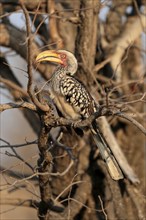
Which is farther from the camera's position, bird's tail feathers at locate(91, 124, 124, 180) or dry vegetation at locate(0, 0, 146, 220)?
dry vegetation at locate(0, 0, 146, 220)

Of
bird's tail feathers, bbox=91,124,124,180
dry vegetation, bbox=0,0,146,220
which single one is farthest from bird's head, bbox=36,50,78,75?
bird's tail feathers, bbox=91,124,124,180

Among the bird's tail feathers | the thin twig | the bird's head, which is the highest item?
the bird's head

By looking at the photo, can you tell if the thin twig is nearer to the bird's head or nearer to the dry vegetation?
the dry vegetation

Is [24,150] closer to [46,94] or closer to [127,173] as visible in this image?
[127,173]

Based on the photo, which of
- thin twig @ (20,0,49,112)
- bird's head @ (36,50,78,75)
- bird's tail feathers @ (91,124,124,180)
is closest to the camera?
thin twig @ (20,0,49,112)

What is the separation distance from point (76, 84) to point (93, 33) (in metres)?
0.95

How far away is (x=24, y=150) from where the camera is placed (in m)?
8.25

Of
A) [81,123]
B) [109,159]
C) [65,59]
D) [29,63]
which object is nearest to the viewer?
[29,63]

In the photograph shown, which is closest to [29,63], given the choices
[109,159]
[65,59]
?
[109,159]

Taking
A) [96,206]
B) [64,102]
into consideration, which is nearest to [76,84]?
[64,102]

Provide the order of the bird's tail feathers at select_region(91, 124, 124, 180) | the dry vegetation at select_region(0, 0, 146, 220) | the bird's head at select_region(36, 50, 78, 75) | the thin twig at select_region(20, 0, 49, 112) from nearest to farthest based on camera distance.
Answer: the thin twig at select_region(20, 0, 49, 112) < the bird's tail feathers at select_region(91, 124, 124, 180) < the dry vegetation at select_region(0, 0, 146, 220) < the bird's head at select_region(36, 50, 78, 75)

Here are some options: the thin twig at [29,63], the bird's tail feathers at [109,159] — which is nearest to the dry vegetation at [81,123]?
the thin twig at [29,63]

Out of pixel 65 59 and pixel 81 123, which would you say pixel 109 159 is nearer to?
pixel 81 123

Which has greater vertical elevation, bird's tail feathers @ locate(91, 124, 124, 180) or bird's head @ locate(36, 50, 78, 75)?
bird's head @ locate(36, 50, 78, 75)
